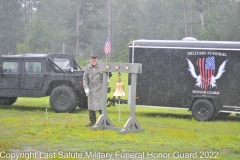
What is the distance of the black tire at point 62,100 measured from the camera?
16.6 meters

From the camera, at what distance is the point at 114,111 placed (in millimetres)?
17953

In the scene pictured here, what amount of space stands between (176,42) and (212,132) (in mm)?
3924

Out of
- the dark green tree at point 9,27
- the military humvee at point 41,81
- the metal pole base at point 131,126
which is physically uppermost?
the dark green tree at point 9,27

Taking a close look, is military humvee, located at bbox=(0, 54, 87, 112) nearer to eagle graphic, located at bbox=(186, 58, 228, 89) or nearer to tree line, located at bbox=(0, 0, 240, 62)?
eagle graphic, located at bbox=(186, 58, 228, 89)

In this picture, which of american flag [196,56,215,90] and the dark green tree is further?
the dark green tree

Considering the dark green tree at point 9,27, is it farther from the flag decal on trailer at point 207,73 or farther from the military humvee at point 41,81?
the flag decal on trailer at point 207,73

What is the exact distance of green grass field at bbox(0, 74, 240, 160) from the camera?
9219 millimetres

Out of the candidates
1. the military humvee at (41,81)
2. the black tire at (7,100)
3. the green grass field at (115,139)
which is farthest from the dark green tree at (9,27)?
the green grass field at (115,139)

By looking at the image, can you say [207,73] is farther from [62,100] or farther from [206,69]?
[62,100]

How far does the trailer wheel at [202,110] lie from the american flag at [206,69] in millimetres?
449

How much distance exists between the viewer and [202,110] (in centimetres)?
1534

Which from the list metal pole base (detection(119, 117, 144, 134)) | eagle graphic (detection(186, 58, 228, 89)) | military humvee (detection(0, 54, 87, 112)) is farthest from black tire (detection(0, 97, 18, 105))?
metal pole base (detection(119, 117, 144, 134))

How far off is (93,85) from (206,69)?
404cm

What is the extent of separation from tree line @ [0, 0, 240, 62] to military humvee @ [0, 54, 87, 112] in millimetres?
39301
